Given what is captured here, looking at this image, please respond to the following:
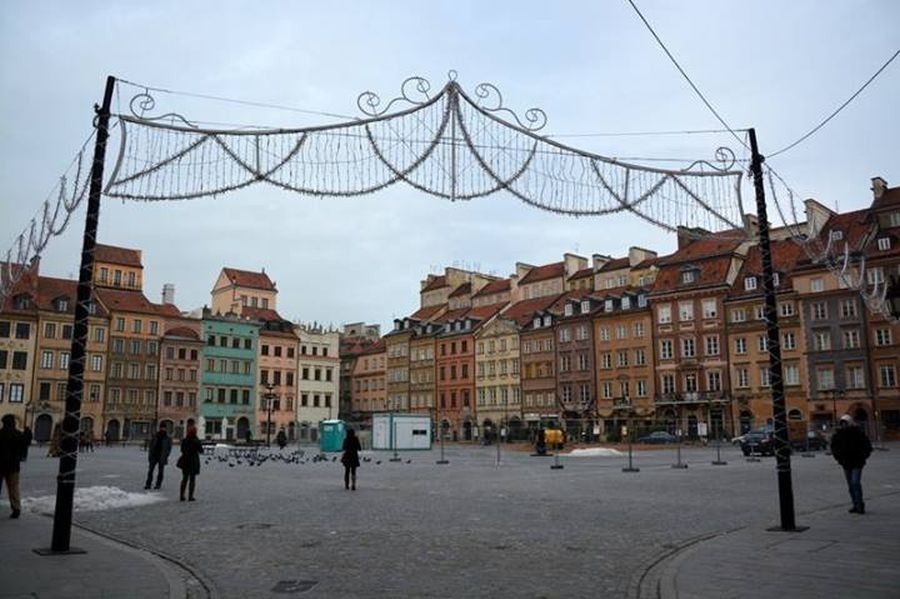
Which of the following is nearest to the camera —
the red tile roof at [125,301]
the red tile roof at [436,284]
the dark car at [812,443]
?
the dark car at [812,443]

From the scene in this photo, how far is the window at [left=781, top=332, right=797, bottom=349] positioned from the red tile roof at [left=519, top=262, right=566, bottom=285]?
2619 centimetres

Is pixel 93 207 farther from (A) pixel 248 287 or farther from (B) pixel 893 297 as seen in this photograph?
(A) pixel 248 287

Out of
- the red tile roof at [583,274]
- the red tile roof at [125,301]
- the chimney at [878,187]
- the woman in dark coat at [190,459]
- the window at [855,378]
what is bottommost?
the woman in dark coat at [190,459]

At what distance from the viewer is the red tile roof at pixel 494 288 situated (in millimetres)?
89006

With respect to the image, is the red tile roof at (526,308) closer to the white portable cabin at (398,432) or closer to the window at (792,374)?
the window at (792,374)

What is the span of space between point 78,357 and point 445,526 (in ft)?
20.4

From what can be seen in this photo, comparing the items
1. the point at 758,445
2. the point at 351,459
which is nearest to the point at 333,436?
the point at 758,445

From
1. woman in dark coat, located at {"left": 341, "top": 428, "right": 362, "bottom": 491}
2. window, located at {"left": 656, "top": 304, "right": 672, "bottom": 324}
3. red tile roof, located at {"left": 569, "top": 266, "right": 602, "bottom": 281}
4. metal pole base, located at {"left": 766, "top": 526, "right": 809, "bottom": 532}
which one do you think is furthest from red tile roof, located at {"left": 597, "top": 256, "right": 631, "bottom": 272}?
metal pole base, located at {"left": 766, "top": 526, "right": 809, "bottom": 532}

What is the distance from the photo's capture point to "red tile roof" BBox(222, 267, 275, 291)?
93.0m

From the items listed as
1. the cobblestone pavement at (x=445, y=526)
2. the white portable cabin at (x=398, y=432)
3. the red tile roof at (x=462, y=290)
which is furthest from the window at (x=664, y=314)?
the cobblestone pavement at (x=445, y=526)

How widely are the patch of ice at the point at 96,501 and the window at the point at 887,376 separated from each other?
51.5 metres

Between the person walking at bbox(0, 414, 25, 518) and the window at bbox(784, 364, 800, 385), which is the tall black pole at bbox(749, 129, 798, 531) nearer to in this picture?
the person walking at bbox(0, 414, 25, 518)

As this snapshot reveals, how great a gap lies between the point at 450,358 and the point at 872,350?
4310cm

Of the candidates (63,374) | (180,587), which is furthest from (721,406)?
(180,587)
